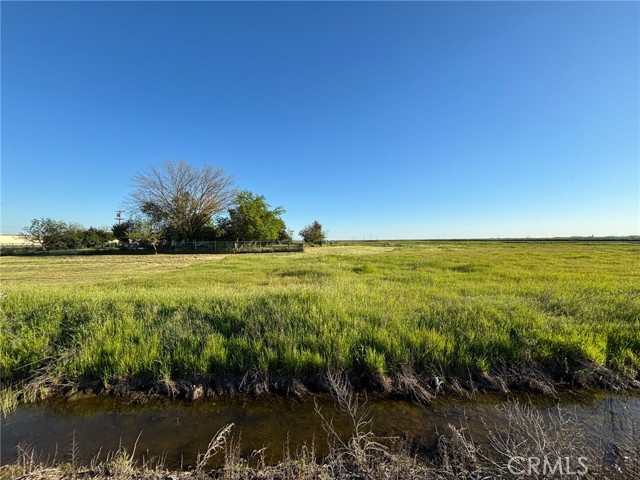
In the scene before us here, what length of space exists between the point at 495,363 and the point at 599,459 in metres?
2.60

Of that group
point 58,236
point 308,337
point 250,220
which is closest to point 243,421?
point 308,337

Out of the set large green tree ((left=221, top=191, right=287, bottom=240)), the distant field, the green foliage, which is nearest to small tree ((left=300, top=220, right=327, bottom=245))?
Result: large green tree ((left=221, top=191, right=287, bottom=240))

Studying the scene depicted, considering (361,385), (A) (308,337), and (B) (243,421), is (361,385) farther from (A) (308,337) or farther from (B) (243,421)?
(B) (243,421)

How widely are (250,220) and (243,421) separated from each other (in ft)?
151

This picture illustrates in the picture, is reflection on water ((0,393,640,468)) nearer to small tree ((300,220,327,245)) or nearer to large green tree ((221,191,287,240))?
large green tree ((221,191,287,240))

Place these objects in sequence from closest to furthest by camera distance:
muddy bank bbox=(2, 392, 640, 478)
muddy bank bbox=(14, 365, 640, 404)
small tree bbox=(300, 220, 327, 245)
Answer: muddy bank bbox=(2, 392, 640, 478) < muddy bank bbox=(14, 365, 640, 404) < small tree bbox=(300, 220, 327, 245)

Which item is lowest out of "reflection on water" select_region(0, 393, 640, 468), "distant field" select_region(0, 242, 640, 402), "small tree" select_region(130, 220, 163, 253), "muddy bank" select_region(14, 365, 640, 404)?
→ "reflection on water" select_region(0, 393, 640, 468)

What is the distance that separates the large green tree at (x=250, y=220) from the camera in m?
48.4

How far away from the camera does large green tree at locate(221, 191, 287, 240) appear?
48.4m

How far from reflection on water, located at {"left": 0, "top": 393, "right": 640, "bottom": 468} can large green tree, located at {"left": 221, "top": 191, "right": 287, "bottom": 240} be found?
4467 cm

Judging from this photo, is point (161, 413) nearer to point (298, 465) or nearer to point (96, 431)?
point (96, 431)

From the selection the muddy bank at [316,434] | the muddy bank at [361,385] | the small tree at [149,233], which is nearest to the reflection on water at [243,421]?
the muddy bank at [316,434]

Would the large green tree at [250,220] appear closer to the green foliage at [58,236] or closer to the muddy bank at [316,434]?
the green foliage at [58,236]

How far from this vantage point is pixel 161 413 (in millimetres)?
4422
